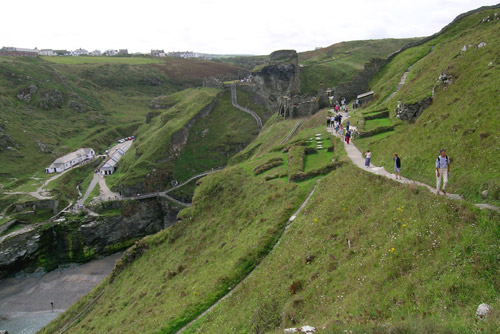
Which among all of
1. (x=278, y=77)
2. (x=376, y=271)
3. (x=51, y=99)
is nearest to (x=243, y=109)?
(x=278, y=77)

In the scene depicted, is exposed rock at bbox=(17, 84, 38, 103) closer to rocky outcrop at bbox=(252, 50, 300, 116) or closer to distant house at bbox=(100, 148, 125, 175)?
distant house at bbox=(100, 148, 125, 175)

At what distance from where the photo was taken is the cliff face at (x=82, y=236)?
6328 centimetres

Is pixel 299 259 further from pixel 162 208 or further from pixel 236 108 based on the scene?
pixel 236 108

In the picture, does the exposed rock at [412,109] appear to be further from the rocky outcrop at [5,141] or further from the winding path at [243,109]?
the rocky outcrop at [5,141]

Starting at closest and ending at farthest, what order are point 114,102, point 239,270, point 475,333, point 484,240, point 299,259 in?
point 475,333, point 484,240, point 299,259, point 239,270, point 114,102

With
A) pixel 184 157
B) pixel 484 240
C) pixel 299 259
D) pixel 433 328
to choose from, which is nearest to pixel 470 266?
pixel 484 240

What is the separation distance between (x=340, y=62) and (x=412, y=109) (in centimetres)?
9194

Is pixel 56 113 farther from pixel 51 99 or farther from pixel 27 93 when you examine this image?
pixel 27 93

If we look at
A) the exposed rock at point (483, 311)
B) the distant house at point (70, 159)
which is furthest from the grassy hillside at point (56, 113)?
the exposed rock at point (483, 311)

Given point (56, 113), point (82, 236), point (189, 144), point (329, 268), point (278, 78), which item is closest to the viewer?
point (329, 268)

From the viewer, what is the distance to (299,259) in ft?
60.8

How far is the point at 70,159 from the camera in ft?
330

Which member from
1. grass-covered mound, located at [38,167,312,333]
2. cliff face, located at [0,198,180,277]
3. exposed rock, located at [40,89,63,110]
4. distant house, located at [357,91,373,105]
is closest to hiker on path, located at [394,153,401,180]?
grass-covered mound, located at [38,167,312,333]

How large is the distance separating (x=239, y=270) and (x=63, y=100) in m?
160
